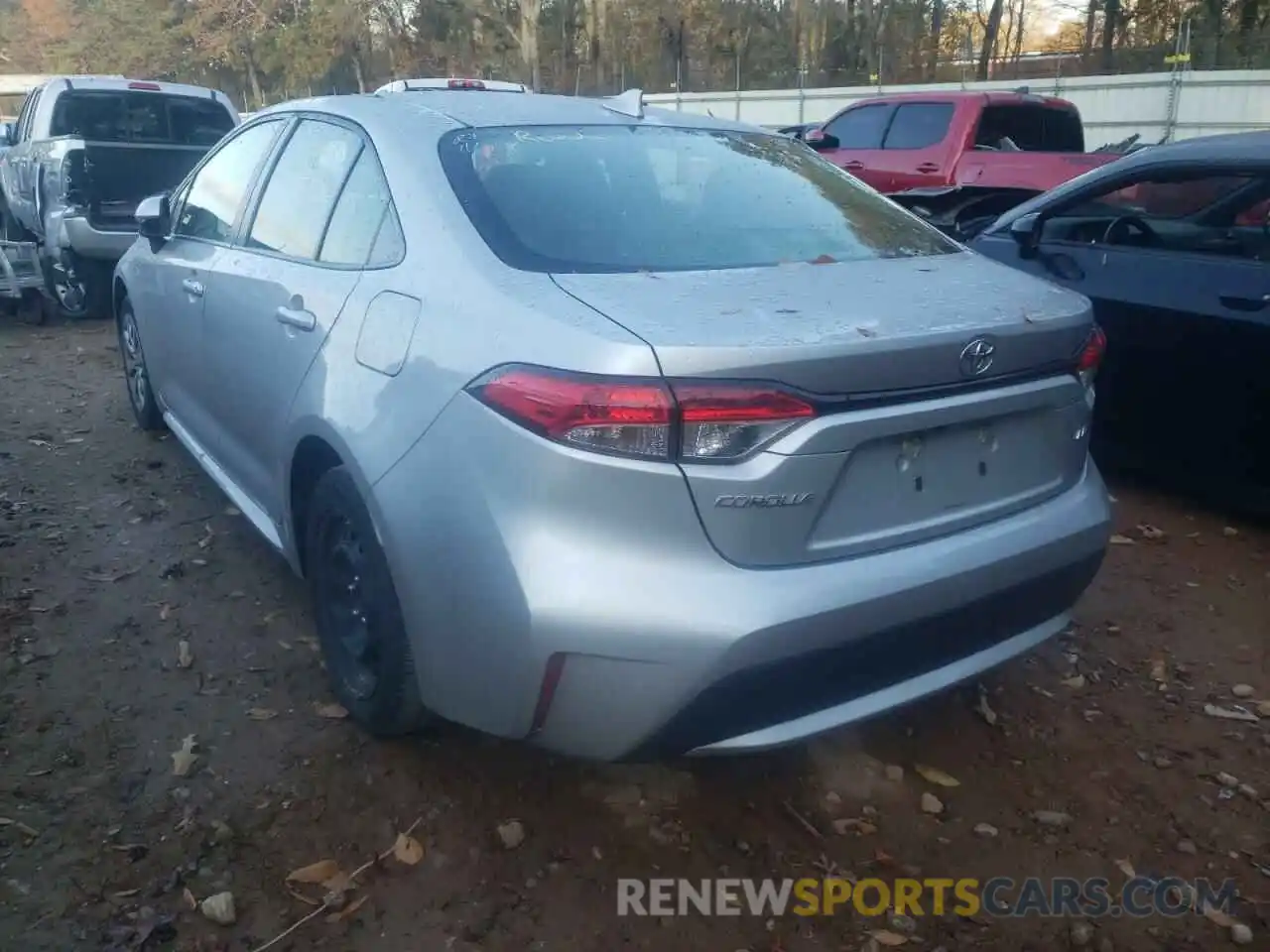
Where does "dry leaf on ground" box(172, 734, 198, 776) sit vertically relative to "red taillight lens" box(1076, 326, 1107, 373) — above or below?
below

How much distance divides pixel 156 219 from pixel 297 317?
184 centimetres

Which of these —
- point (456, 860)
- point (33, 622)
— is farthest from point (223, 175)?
point (456, 860)

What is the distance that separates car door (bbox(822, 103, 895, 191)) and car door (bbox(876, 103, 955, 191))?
0.20 feet

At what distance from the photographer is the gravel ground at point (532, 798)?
238 cm

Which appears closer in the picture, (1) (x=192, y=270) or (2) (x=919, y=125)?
(1) (x=192, y=270)

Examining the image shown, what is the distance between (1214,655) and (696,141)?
232 cm

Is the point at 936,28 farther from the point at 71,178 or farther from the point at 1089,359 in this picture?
the point at 1089,359

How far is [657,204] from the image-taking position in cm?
282

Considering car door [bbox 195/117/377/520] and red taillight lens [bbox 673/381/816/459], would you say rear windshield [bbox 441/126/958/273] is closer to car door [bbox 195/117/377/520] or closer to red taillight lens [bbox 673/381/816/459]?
car door [bbox 195/117/377/520]

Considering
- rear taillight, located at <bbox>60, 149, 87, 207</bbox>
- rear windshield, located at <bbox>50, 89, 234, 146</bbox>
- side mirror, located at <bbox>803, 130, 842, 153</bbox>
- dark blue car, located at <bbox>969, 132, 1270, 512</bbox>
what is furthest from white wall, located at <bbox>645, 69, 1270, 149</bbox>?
dark blue car, located at <bbox>969, 132, 1270, 512</bbox>

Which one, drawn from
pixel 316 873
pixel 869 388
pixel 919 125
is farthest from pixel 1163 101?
pixel 316 873

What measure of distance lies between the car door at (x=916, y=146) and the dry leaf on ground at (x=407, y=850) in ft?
29.0

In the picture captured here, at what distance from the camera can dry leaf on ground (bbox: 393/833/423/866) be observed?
2543 mm

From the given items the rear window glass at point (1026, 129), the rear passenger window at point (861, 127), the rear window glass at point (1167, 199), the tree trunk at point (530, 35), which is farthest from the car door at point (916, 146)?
the tree trunk at point (530, 35)
